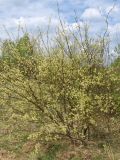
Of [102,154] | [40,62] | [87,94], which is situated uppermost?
[40,62]

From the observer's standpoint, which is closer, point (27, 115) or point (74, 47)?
point (27, 115)

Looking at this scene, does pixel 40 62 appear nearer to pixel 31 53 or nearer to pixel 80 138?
pixel 31 53

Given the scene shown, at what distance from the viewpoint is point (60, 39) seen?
14148 mm

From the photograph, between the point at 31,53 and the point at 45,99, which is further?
the point at 31,53

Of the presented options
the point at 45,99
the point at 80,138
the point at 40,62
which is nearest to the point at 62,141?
the point at 80,138

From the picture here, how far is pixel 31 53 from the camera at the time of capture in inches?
586

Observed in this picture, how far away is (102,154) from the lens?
13320 mm

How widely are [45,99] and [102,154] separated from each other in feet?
7.91

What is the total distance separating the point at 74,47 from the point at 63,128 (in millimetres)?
2724

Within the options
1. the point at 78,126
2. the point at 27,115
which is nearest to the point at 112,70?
the point at 78,126

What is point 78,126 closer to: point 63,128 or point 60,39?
point 63,128

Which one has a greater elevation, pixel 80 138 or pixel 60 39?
pixel 60 39

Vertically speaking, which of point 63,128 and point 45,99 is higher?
point 45,99

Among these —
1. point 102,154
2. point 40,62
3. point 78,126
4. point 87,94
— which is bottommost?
point 102,154
